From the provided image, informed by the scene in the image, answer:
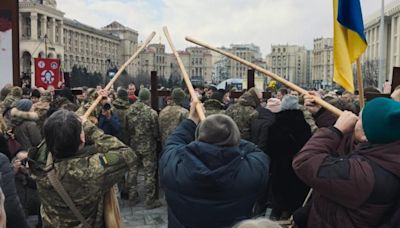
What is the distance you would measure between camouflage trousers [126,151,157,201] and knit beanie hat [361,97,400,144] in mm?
5352

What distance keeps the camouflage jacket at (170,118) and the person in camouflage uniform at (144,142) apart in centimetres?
15

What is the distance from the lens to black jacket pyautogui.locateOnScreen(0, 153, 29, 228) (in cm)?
318

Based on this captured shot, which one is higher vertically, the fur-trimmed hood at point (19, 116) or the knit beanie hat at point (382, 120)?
the knit beanie hat at point (382, 120)

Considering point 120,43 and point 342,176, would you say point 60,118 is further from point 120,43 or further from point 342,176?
point 120,43

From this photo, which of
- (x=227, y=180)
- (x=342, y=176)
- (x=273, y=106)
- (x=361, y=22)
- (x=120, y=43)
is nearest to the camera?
(x=342, y=176)

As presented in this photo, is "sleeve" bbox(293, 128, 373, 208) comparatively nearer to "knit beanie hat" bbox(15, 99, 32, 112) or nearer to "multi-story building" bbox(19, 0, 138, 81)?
"knit beanie hat" bbox(15, 99, 32, 112)

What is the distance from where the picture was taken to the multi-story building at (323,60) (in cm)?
13404

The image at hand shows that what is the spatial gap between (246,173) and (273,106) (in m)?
3.79

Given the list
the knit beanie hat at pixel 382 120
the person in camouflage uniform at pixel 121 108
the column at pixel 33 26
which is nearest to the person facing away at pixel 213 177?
the knit beanie hat at pixel 382 120

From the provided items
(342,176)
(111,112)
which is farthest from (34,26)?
(342,176)

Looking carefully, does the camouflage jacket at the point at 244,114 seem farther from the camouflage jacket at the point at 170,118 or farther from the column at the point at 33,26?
the column at the point at 33,26

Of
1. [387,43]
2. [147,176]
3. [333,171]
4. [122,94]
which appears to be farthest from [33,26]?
[333,171]

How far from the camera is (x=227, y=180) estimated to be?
9.38 ft

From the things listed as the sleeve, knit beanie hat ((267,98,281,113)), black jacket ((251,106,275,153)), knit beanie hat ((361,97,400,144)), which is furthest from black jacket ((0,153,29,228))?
knit beanie hat ((267,98,281,113))
